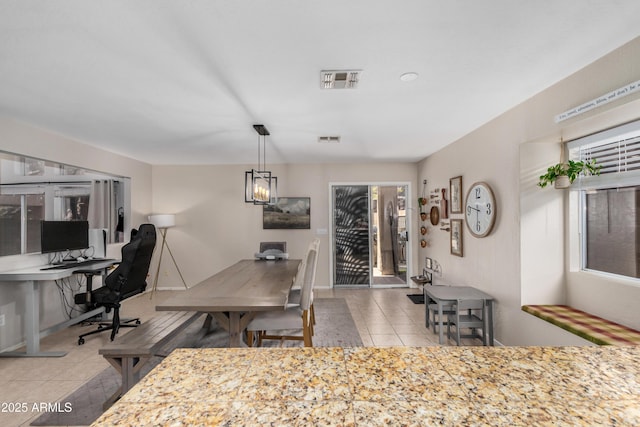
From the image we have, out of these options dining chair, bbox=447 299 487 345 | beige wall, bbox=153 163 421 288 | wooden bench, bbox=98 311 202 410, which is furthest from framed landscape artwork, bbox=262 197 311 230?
wooden bench, bbox=98 311 202 410

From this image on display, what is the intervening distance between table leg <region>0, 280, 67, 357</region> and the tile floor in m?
0.06

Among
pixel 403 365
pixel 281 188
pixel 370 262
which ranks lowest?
pixel 370 262

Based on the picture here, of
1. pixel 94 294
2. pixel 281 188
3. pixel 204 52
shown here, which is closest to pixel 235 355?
pixel 204 52

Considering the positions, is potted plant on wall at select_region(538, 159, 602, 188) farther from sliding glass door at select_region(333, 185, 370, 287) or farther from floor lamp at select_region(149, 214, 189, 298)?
floor lamp at select_region(149, 214, 189, 298)

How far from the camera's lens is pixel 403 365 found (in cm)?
90

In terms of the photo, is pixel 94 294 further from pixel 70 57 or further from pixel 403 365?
pixel 403 365

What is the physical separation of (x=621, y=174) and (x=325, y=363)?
2699 millimetres

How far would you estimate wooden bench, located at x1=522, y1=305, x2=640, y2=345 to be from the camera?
196cm

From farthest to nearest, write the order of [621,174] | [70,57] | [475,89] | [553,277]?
[553,277] < [475,89] < [621,174] < [70,57]

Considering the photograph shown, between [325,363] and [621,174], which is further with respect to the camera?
[621,174]

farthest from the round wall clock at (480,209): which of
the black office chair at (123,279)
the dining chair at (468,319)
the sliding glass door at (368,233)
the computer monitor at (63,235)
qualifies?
the computer monitor at (63,235)

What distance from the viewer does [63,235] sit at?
3.62 meters

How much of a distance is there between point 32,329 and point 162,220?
241 cm

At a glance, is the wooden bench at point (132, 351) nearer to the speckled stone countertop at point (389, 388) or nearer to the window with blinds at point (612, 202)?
the speckled stone countertop at point (389, 388)
